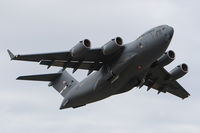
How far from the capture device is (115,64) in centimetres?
2373

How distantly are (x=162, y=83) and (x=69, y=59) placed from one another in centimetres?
681

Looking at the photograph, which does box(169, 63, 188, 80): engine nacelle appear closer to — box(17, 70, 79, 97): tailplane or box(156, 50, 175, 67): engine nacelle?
box(156, 50, 175, 67): engine nacelle

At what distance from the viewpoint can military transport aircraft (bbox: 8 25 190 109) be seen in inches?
888

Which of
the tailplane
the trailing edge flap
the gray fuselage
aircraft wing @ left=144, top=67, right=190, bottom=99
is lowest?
aircraft wing @ left=144, top=67, right=190, bottom=99

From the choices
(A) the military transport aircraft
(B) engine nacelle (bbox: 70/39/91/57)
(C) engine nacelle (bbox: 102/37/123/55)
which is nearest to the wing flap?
(A) the military transport aircraft

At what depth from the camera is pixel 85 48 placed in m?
22.4

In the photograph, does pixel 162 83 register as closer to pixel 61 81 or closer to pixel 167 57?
pixel 167 57

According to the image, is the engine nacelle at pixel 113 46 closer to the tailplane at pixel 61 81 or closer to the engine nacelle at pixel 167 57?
the engine nacelle at pixel 167 57

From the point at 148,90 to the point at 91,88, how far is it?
182 inches

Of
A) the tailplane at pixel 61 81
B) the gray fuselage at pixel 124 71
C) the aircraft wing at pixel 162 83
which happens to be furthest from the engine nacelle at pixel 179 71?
the tailplane at pixel 61 81

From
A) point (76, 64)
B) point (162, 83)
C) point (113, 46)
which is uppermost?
point (76, 64)

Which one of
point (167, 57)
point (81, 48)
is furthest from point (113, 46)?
point (167, 57)

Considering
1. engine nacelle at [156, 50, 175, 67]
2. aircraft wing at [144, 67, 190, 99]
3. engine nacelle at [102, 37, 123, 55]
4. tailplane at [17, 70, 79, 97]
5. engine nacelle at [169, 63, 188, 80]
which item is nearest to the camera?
engine nacelle at [102, 37, 123, 55]

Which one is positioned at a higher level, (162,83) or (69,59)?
(69,59)
